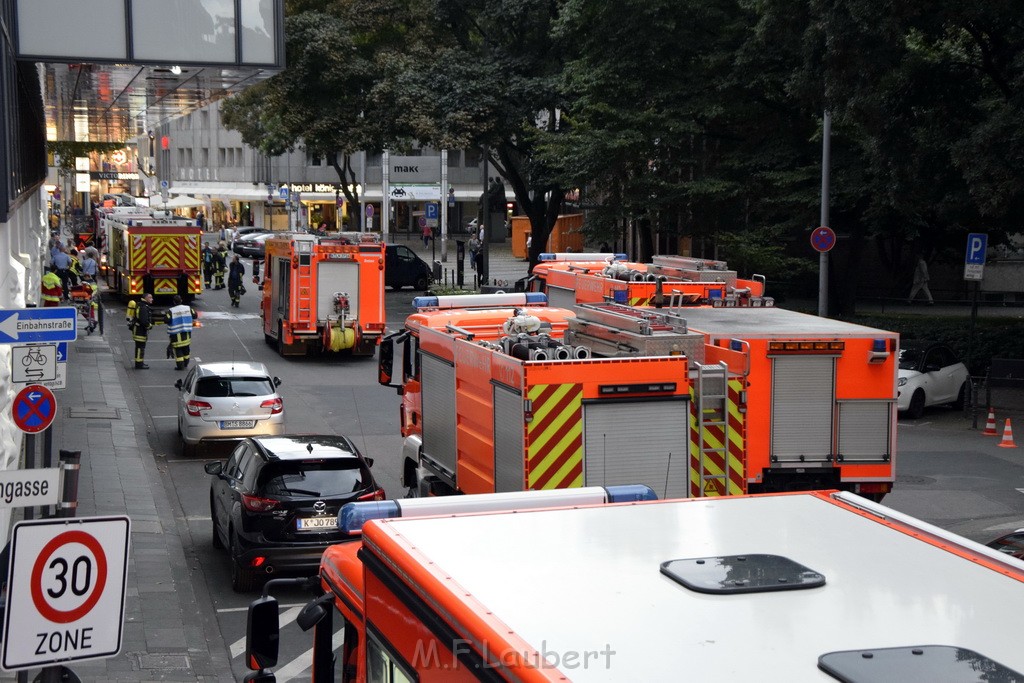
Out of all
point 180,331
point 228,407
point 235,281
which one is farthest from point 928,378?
point 235,281

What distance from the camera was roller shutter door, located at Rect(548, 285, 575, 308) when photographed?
23.3 m

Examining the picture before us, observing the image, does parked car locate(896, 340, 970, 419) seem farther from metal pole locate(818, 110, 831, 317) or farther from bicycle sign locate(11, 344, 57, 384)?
bicycle sign locate(11, 344, 57, 384)

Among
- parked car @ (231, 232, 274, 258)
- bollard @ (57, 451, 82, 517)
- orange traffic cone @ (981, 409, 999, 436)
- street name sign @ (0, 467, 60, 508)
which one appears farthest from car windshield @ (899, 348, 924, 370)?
parked car @ (231, 232, 274, 258)

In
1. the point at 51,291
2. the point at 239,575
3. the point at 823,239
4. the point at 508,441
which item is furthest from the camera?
the point at 823,239

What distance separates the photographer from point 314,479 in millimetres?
13469

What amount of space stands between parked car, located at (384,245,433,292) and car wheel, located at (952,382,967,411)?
88.2 ft

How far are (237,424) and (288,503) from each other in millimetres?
7002

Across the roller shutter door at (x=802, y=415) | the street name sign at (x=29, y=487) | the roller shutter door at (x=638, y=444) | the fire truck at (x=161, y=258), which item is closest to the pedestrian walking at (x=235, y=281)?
the fire truck at (x=161, y=258)

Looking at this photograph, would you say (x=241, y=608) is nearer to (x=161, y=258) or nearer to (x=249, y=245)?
(x=161, y=258)

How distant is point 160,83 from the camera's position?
21.6 meters

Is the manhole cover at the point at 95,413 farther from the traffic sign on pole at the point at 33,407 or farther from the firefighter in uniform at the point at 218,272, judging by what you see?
the firefighter in uniform at the point at 218,272

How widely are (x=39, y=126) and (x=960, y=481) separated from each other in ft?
93.2

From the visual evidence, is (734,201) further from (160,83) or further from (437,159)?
(437,159)

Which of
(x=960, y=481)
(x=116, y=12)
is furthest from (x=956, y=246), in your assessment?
(x=116, y=12)
